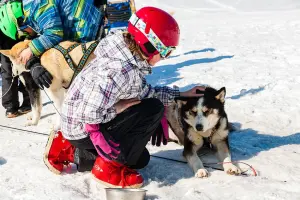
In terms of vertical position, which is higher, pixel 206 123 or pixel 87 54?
pixel 87 54

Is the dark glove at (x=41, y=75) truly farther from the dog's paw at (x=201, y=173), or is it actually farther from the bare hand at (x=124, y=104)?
the dog's paw at (x=201, y=173)

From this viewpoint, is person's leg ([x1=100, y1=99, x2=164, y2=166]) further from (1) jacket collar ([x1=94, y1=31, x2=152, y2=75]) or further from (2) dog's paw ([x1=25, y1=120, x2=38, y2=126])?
(2) dog's paw ([x1=25, y1=120, x2=38, y2=126])

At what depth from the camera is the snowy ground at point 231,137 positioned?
8.32 feet

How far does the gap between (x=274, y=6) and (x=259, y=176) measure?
14.8 metres

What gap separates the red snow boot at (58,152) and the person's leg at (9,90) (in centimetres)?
208

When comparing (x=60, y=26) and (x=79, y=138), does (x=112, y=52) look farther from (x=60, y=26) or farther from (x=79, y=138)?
(x=60, y=26)

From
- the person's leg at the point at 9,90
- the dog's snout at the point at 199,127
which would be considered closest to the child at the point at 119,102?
the dog's snout at the point at 199,127

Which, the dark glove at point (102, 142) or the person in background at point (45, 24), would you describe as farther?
the person in background at point (45, 24)

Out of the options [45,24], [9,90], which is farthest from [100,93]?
[9,90]

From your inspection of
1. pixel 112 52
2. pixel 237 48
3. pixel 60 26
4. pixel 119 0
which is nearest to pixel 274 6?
pixel 237 48

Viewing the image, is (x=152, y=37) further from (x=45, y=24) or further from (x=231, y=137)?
(x=231, y=137)

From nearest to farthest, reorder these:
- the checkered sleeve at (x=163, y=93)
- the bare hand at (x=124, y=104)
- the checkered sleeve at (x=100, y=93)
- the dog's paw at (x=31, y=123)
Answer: the checkered sleeve at (x=100, y=93) < the bare hand at (x=124, y=104) < the checkered sleeve at (x=163, y=93) < the dog's paw at (x=31, y=123)

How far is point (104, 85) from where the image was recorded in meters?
2.34

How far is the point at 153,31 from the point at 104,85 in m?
0.43
